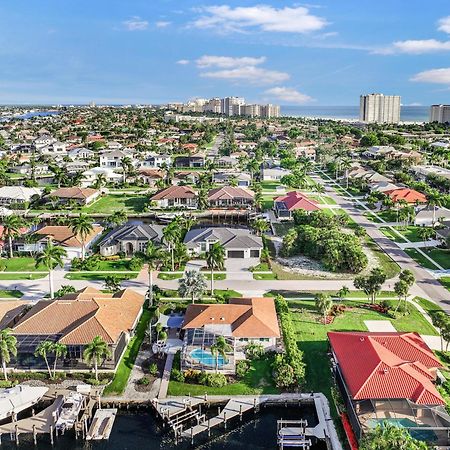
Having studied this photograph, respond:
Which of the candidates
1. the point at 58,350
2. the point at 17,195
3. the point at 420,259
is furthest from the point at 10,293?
the point at 420,259

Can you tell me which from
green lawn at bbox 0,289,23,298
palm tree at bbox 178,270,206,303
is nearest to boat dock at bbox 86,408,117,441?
palm tree at bbox 178,270,206,303

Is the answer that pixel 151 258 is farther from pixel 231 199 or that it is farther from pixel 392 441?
pixel 231 199

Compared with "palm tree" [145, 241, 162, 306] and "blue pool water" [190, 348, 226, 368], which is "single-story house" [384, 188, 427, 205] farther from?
"blue pool water" [190, 348, 226, 368]

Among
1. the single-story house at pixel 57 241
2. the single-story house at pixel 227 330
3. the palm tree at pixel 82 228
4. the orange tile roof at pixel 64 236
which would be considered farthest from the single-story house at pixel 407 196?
the palm tree at pixel 82 228

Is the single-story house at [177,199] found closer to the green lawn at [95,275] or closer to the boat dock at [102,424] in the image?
the green lawn at [95,275]

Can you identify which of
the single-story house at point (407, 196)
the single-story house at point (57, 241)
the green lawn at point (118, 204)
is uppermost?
the single-story house at point (407, 196)

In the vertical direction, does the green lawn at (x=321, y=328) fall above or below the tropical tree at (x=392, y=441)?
below

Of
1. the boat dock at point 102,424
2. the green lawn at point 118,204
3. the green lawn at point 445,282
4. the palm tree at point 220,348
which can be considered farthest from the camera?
the green lawn at point 118,204

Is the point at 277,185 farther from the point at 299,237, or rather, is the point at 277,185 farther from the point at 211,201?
the point at 299,237
